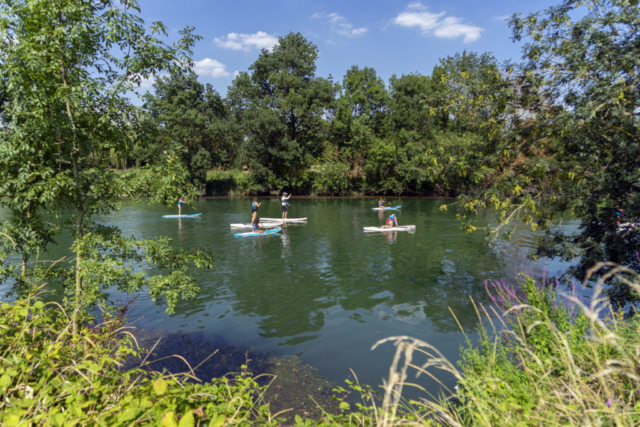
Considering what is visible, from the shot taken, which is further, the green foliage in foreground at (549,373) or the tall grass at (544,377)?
the green foliage in foreground at (549,373)

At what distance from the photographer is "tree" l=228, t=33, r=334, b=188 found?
49656mm

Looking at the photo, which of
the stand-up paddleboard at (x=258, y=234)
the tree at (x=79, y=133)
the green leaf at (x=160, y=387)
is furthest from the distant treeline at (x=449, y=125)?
the stand-up paddleboard at (x=258, y=234)

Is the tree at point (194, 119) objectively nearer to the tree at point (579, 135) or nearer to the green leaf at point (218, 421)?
the tree at point (579, 135)

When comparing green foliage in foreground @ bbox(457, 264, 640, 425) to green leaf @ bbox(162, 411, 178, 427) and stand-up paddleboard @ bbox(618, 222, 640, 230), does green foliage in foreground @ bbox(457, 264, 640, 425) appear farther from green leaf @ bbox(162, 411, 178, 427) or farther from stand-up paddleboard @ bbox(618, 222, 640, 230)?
stand-up paddleboard @ bbox(618, 222, 640, 230)

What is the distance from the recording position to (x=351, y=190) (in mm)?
52688

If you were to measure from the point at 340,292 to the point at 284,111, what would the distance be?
4289cm

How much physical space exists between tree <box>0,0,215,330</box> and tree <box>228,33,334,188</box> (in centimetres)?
4343

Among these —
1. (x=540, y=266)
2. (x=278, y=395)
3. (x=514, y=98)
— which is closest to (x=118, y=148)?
(x=278, y=395)

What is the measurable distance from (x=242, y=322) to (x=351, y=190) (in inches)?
1755

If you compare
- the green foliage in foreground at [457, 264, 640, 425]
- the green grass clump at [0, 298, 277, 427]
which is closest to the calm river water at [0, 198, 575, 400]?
the green foliage in foreground at [457, 264, 640, 425]

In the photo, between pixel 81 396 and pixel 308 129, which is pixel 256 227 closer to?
pixel 81 396

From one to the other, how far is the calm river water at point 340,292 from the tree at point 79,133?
3.26m

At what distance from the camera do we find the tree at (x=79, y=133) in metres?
4.70

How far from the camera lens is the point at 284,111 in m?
50.4
